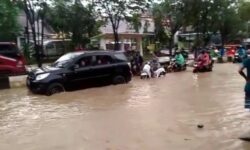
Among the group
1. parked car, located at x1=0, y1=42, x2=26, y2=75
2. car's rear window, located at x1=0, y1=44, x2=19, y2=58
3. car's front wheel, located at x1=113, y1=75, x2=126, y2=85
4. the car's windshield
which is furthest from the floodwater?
car's rear window, located at x1=0, y1=44, x2=19, y2=58

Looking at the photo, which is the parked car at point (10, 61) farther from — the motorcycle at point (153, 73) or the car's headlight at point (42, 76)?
the motorcycle at point (153, 73)

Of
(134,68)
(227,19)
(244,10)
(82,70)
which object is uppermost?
(244,10)

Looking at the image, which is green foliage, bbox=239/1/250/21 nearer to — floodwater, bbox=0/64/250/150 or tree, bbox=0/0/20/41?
tree, bbox=0/0/20/41

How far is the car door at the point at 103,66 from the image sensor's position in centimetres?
1728

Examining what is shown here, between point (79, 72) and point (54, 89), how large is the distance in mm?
1241

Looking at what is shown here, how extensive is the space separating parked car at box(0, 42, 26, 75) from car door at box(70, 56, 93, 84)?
4725mm

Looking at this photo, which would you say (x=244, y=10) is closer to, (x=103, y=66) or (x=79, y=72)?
(x=103, y=66)

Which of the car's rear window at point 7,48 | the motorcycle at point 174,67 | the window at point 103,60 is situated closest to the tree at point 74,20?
the motorcycle at point 174,67

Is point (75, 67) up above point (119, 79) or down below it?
above

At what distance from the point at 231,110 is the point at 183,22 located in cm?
2674

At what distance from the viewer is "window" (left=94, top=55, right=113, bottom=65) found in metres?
17.4

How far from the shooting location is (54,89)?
15734mm

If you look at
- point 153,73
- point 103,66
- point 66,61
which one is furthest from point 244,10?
Answer: point 66,61

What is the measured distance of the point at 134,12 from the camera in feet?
104
